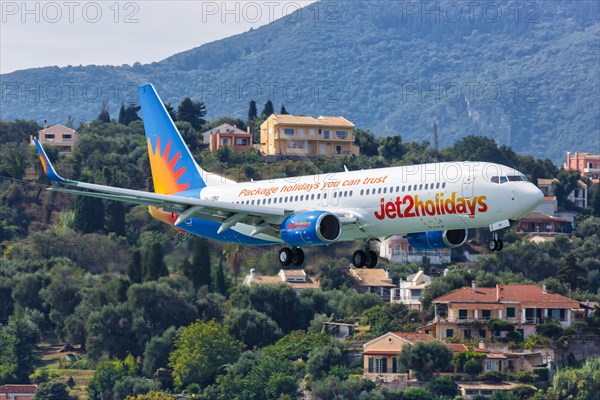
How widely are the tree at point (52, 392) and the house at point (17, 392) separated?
211 cm

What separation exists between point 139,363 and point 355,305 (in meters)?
24.3

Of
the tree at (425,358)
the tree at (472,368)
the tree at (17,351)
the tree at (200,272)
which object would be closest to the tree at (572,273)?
the tree at (472,368)

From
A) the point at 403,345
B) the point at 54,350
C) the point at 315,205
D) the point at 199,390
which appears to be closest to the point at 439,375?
the point at 403,345

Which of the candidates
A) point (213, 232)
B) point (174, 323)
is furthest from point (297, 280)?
point (213, 232)

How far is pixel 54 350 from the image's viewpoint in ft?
462

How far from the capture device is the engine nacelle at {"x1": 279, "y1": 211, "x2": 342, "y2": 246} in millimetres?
59156

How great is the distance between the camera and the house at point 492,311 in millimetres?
138250

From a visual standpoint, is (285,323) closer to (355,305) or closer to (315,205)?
(355,305)

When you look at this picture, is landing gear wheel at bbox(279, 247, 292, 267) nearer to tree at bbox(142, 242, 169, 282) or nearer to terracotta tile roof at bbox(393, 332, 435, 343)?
tree at bbox(142, 242, 169, 282)

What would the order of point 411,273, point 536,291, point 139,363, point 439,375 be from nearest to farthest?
point 439,375
point 139,363
point 536,291
point 411,273

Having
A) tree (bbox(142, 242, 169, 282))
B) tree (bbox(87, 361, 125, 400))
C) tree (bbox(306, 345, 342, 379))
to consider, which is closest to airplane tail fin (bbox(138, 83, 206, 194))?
tree (bbox(142, 242, 169, 282))

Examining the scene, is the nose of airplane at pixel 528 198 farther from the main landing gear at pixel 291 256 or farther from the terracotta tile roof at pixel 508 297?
the terracotta tile roof at pixel 508 297

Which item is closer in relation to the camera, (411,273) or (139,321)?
(139,321)

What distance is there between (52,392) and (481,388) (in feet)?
119
